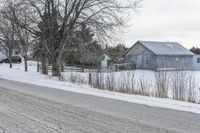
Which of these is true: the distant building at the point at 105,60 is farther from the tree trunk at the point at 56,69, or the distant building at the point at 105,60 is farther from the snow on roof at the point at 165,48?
the snow on roof at the point at 165,48

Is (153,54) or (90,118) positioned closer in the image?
(90,118)

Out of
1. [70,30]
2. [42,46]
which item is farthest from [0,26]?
[70,30]

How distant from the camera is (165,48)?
58.3 metres

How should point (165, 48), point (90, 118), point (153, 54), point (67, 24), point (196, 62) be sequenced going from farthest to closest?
point (196, 62) < point (165, 48) < point (153, 54) < point (67, 24) < point (90, 118)

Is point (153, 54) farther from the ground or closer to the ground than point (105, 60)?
farther from the ground

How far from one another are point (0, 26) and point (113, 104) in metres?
39.9

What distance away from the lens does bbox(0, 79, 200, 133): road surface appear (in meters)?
7.52

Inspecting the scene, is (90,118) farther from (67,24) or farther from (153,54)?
(153,54)

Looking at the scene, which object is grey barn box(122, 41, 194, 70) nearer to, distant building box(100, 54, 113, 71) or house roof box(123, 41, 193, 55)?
house roof box(123, 41, 193, 55)

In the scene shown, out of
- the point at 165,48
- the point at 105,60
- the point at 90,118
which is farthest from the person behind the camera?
the point at 165,48

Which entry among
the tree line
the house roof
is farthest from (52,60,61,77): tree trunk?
the house roof

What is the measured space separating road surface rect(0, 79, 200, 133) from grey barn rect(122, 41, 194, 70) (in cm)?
4345

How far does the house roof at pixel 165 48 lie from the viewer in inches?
2191

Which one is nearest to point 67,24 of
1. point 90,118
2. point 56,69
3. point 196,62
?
point 56,69
